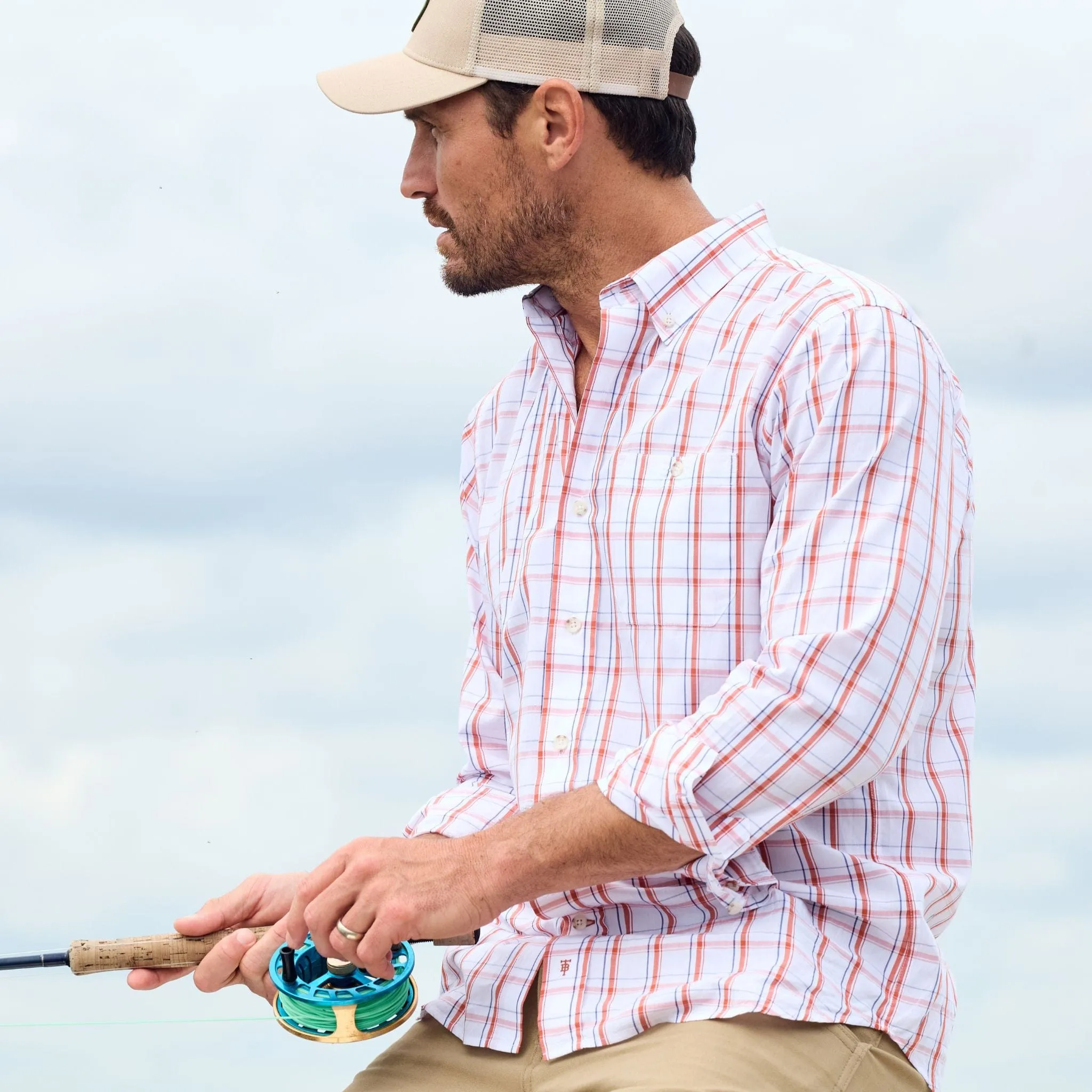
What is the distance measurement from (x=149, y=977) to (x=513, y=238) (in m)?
1.22

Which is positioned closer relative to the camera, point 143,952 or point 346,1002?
point 346,1002

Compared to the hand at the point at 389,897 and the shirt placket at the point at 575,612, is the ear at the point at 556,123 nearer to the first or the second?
the shirt placket at the point at 575,612

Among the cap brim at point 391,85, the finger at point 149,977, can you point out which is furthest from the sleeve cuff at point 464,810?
the cap brim at point 391,85

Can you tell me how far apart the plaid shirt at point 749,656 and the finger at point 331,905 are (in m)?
0.26

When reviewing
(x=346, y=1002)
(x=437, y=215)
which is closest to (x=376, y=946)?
(x=346, y=1002)

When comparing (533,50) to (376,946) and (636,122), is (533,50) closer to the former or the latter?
(636,122)

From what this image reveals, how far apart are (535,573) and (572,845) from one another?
454mm

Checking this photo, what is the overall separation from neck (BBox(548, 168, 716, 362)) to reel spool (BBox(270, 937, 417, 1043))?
0.97m

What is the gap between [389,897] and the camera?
1.94m

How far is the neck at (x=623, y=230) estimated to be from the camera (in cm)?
228

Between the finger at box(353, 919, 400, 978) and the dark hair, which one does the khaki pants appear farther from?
the dark hair

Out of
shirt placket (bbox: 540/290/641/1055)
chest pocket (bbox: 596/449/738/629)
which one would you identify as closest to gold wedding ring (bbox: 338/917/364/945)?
shirt placket (bbox: 540/290/641/1055)

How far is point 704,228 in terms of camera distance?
2.27 m

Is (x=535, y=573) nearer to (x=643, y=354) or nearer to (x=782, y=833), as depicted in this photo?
(x=643, y=354)
